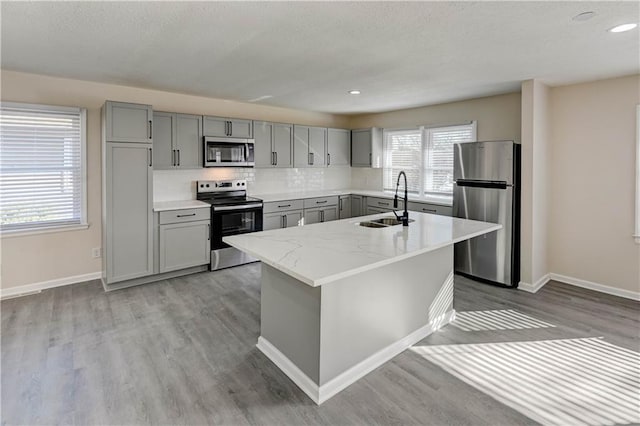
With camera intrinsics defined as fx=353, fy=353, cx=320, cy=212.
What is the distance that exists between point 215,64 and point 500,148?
325cm

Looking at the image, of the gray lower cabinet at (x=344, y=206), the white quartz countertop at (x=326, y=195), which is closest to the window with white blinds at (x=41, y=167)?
the white quartz countertop at (x=326, y=195)

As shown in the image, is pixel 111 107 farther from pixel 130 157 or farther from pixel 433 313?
pixel 433 313

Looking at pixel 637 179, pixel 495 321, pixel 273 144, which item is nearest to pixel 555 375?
pixel 495 321

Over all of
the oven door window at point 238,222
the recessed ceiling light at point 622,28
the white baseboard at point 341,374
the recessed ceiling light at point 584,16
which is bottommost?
the white baseboard at point 341,374

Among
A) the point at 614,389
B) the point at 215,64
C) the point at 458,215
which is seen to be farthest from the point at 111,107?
the point at 614,389

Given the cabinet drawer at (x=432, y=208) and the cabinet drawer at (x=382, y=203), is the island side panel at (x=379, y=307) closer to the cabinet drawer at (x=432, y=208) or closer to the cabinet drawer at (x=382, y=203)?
the cabinet drawer at (x=432, y=208)

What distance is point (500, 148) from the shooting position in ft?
13.5

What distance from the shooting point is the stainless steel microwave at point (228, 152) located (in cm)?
485

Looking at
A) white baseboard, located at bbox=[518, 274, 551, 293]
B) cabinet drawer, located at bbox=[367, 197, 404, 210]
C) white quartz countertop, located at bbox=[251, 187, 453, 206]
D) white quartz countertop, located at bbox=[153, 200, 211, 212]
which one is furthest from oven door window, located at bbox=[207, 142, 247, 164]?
white baseboard, located at bbox=[518, 274, 551, 293]

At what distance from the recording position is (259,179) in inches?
227

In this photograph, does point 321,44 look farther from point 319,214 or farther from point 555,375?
point 319,214

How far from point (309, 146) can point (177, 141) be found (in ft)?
7.31

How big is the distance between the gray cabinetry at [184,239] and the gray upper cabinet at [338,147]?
8.65 ft

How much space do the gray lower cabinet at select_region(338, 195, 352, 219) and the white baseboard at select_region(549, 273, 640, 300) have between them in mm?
3135
